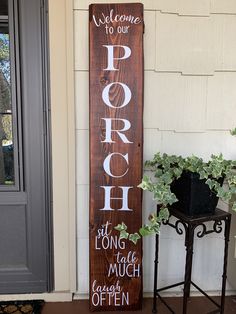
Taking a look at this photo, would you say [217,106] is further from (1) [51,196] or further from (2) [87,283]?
(2) [87,283]

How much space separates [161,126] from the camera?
1.89m

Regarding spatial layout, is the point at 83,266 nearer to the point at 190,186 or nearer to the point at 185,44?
the point at 190,186

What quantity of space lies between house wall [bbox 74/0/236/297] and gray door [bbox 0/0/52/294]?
0.21m

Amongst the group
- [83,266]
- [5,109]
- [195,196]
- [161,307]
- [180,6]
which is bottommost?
[161,307]

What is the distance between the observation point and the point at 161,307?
6.30 feet

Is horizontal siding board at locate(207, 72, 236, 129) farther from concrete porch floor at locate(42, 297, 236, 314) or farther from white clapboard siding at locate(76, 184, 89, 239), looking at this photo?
concrete porch floor at locate(42, 297, 236, 314)

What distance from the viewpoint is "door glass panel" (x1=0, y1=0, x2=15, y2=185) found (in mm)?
1823

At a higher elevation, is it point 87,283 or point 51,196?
point 51,196

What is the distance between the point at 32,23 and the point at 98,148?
82 cm

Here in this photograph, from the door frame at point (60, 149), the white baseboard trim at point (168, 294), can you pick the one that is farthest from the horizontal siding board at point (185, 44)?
the white baseboard trim at point (168, 294)

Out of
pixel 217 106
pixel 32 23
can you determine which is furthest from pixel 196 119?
pixel 32 23

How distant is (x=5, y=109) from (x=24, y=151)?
281mm

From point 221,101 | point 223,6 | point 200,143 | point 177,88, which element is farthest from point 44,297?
point 223,6

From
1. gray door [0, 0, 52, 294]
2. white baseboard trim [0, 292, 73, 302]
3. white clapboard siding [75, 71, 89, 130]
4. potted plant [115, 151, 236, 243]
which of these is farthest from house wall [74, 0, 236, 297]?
potted plant [115, 151, 236, 243]
